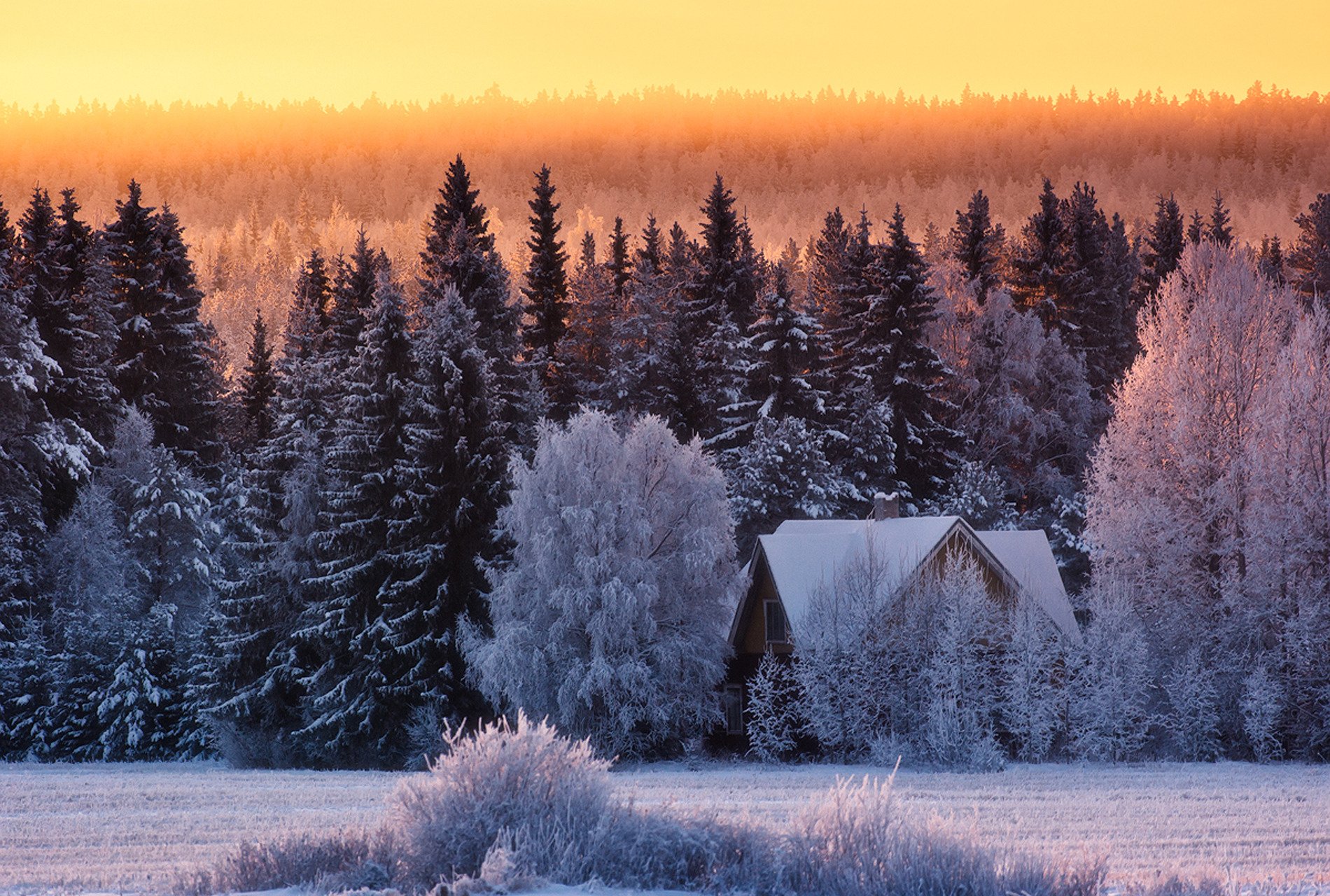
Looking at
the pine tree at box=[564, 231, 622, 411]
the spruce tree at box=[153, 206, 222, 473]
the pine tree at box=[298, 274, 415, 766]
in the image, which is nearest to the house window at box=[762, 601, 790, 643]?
the pine tree at box=[298, 274, 415, 766]

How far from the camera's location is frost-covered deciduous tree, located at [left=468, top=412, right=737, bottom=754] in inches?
1454

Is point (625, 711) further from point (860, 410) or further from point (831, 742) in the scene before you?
point (860, 410)

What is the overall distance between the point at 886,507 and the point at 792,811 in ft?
82.5

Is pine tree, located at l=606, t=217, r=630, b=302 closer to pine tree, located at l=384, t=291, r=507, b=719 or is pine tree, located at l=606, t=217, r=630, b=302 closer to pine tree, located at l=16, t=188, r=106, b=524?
pine tree, located at l=16, t=188, r=106, b=524

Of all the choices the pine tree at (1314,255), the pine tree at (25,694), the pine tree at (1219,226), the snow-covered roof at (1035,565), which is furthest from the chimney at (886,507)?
the pine tree at (1219,226)

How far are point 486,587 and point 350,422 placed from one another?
6.63 metres

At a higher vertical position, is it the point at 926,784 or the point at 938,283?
the point at 938,283

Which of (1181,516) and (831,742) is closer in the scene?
(831,742)

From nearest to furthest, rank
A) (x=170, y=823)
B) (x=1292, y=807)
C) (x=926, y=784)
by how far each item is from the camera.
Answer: (x=170, y=823) → (x=1292, y=807) → (x=926, y=784)

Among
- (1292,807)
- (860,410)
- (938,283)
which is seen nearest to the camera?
(1292,807)

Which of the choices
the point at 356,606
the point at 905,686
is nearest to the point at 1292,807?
the point at 905,686

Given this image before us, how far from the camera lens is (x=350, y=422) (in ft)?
142

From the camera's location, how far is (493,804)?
41.0 ft

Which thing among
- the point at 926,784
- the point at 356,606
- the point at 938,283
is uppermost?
the point at 938,283
